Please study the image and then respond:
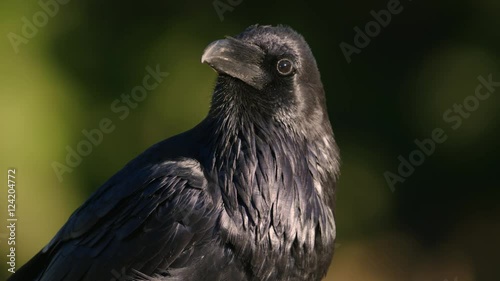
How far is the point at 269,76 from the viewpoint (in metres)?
4.50

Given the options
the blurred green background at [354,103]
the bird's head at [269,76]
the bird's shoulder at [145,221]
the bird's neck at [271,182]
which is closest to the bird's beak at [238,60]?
the bird's head at [269,76]

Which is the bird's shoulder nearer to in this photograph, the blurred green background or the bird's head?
the bird's head

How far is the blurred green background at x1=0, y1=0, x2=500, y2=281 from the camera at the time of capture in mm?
6906

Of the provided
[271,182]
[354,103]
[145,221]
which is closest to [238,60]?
[271,182]

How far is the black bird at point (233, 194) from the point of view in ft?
14.1

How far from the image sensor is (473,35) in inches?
290

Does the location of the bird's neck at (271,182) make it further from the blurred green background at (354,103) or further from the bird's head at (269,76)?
the blurred green background at (354,103)

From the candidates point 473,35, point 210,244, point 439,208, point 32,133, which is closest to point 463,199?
point 439,208

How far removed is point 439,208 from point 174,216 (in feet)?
11.9

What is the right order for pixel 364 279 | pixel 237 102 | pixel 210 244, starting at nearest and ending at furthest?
pixel 210 244 < pixel 237 102 < pixel 364 279

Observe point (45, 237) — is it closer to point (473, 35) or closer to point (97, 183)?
point (97, 183)

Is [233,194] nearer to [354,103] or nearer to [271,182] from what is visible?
[271,182]

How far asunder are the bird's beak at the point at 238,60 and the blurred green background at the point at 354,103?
→ 260 centimetres

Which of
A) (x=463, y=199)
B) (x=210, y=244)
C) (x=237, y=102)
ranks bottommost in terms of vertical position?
(x=463, y=199)
